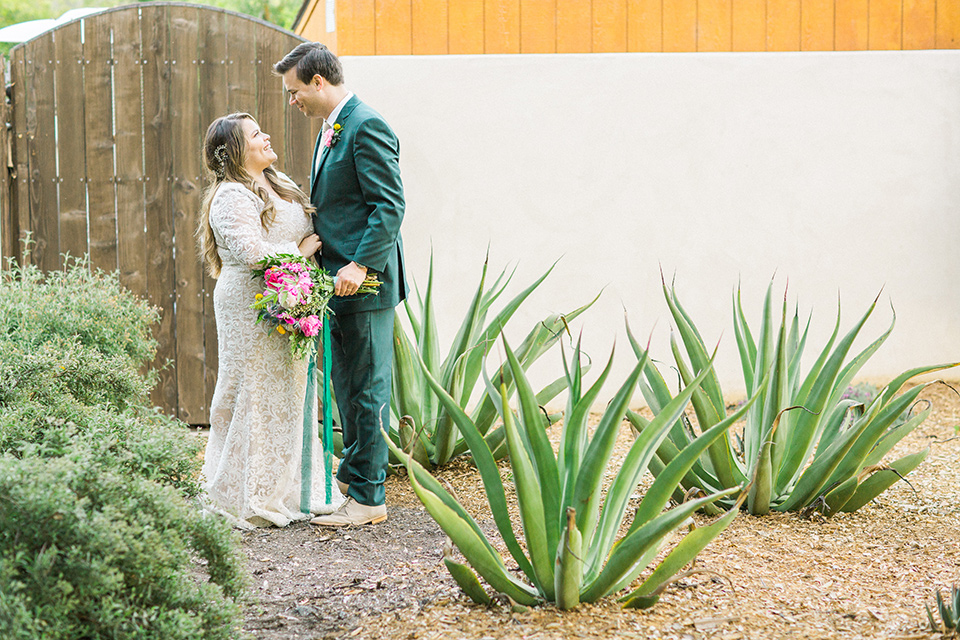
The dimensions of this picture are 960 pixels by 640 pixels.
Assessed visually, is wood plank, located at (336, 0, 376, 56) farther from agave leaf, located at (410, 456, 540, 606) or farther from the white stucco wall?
agave leaf, located at (410, 456, 540, 606)

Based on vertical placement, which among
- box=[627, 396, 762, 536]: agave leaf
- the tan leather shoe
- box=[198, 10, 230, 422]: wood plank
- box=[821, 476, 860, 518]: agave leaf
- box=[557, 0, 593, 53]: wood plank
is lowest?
the tan leather shoe

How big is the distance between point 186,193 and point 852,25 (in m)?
4.26

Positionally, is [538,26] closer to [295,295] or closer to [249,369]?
[295,295]

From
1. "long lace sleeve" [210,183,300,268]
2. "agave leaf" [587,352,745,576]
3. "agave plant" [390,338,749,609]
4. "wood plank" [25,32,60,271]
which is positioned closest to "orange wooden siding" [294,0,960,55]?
"wood plank" [25,32,60,271]

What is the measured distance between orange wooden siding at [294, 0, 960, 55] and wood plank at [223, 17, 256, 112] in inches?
19.6

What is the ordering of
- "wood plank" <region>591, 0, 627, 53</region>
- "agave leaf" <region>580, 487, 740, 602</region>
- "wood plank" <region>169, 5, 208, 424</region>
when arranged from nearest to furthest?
"agave leaf" <region>580, 487, 740, 602</region> → "wood plank" <region>169, 5, 208, 424</region> → "wood plank" <region>591, 0, 627, 53</region>

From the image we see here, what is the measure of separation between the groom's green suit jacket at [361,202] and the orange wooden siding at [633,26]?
1940 mm

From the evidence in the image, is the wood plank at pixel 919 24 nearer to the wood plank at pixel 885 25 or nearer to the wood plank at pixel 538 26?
the wood plank at pixel 885 25

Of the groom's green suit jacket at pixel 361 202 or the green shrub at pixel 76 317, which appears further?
the green shrub at pixel 76 317

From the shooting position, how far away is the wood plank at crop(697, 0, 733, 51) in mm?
5445

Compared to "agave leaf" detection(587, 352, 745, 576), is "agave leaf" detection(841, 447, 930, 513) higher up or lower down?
lower down

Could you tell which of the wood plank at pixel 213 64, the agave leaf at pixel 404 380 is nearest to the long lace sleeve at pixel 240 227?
the agave leaf at pixel 404 380

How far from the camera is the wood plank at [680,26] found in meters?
5.43

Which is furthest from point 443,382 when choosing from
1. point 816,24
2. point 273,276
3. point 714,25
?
point 816,24
